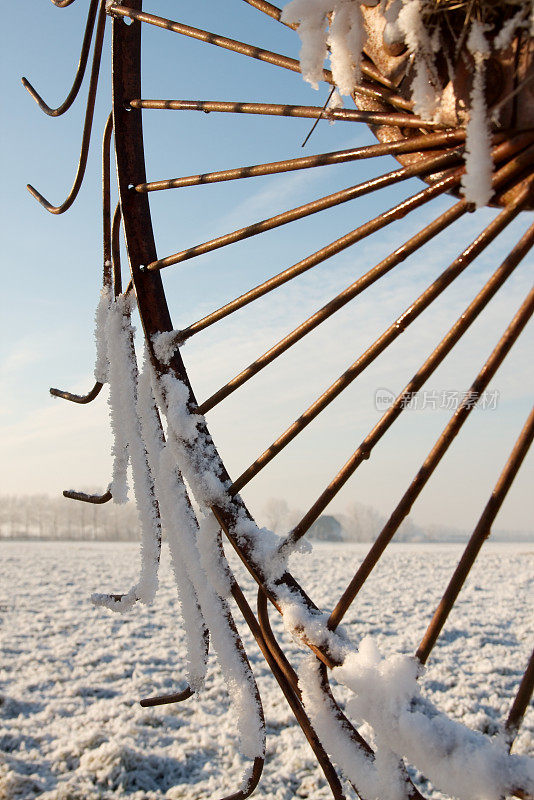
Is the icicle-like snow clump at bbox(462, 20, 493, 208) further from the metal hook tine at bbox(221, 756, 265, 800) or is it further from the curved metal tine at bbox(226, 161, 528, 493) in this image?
the metal hook tine at bbox(221, 756, 265, 800)

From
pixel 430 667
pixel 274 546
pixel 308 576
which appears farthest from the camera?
pixel 308 576

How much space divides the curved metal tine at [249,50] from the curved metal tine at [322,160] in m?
0.08

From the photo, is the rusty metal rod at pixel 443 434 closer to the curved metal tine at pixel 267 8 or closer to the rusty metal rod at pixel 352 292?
the rusty metal rod at pixel 352 292

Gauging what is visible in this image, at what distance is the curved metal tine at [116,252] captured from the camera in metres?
1.38

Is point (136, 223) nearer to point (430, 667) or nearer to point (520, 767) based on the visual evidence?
point (520, 767)

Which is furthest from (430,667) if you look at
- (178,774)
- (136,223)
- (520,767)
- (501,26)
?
(501,26)

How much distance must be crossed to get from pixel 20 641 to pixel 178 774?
195cm

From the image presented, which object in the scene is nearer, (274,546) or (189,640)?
(274,546)

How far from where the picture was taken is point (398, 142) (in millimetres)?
929

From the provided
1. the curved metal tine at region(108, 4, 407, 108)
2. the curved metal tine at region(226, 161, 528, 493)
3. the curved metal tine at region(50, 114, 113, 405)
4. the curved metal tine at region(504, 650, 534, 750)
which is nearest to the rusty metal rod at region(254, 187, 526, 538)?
the curved metal tine at region(226, 161, 528, 493)

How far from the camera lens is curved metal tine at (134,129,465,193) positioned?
896mm

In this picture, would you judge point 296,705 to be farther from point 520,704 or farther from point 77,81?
point 77,81

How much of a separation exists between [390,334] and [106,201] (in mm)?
808

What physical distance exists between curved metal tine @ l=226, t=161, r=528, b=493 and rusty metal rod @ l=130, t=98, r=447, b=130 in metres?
0.17
